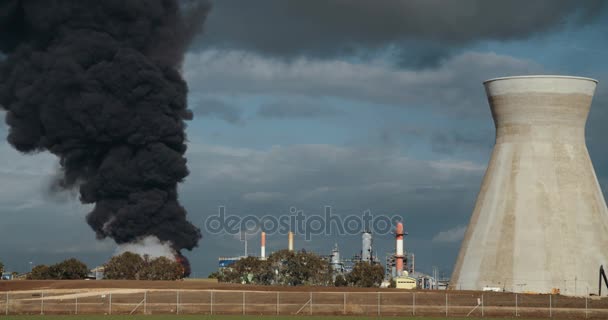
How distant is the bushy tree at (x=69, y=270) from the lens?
→ 339ft

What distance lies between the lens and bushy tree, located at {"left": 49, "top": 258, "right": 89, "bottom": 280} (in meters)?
103

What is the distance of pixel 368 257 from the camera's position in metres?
148

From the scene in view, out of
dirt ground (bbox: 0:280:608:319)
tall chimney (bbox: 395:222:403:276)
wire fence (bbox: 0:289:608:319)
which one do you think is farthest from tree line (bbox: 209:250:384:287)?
wire fence (bbox: 0:289:608:319)

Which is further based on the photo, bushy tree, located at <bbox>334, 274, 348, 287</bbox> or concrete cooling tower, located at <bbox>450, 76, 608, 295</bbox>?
bushy tree, located at <bbox>334, 274, 348, 287</bbox>

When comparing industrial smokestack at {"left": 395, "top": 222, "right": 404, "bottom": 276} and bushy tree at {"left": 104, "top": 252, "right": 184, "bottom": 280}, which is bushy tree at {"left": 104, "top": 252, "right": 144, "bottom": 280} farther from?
industrial smokestack at {"left": 395, "top": 222, "right": 404, "bottom": 276}

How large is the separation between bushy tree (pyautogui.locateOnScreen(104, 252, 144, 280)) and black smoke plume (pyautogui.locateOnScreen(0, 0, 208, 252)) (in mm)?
2154

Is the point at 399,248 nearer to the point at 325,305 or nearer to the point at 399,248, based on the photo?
the point at 399,248

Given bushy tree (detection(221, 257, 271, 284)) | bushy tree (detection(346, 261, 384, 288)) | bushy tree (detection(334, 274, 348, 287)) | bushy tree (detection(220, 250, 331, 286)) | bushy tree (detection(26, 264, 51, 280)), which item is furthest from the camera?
bushy tree (detection(346, 261, 384, 288))

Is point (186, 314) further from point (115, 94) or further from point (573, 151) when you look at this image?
point (115, 94)

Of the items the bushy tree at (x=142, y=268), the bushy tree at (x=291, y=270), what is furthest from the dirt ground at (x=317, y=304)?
the bushy tree at (x=291, y=270)

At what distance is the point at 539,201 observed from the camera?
72625 millimetres

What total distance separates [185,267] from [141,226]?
24.9 ft

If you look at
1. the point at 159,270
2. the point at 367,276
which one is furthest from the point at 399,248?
the point at 159,270

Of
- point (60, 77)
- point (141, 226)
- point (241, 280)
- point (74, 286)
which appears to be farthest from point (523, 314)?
point (241, 280)
